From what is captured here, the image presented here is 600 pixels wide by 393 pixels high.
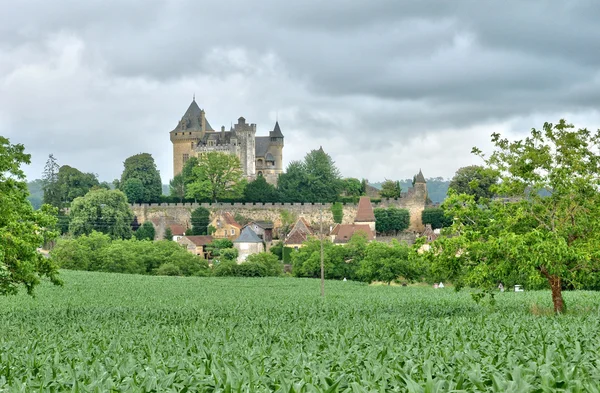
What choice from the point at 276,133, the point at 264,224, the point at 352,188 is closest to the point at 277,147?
the point at 276,133

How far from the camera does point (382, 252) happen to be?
236 ft

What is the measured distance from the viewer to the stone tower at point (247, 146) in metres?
126

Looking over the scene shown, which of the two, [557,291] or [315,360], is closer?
[315,360]

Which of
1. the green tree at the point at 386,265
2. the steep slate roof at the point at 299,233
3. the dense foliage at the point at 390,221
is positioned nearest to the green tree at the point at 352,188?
the dense foliage at the point at 390,221

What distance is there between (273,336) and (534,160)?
37.3ft

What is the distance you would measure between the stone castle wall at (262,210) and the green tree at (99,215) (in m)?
8.82

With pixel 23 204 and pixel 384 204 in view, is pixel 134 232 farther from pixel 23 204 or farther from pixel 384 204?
pixel 23 204

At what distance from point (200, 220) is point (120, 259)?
89.6 feet

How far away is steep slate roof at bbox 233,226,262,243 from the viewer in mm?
95938

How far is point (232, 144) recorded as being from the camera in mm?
126250

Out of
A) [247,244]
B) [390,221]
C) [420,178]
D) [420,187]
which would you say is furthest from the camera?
[420,178]

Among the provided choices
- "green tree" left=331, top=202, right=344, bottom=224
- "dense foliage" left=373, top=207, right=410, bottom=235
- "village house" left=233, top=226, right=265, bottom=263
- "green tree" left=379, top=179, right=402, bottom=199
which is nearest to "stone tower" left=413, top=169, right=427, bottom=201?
"dense foliage" left=373, top=207, right=410, bottom=235

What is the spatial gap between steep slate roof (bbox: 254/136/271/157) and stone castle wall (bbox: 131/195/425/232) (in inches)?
946

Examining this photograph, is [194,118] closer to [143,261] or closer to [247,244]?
[247,244]
